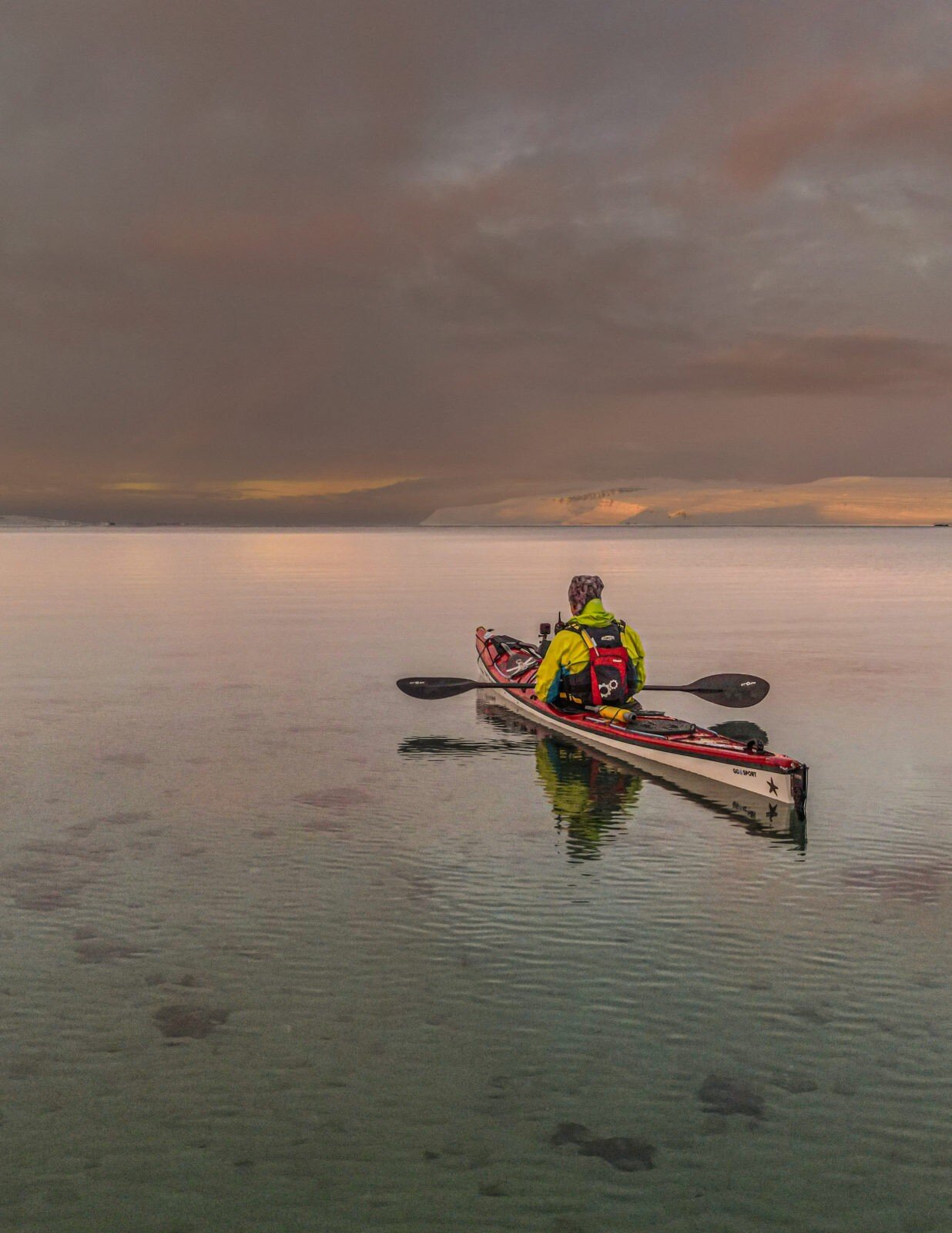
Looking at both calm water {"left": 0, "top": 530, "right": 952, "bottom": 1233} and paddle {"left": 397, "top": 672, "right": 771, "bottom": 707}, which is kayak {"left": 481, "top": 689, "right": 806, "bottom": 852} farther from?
paddle {"left": 397, "top": 672, "right": 771, "bottom": 707}

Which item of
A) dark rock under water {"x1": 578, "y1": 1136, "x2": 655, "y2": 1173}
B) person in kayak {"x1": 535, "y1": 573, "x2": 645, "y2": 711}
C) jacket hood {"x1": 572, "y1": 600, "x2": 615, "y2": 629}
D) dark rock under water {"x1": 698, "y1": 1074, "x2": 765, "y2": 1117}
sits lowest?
dark rock under water {"x1": 578, "y1": 1136, "x2": 655, "y2": 1173}

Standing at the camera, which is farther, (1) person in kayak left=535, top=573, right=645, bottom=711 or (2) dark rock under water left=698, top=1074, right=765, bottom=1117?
(1) person in kayak left=535, top=573, right=645, bottom=711

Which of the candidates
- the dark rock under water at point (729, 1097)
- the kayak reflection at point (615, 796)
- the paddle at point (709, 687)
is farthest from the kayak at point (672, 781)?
the dark rock under water at point (729, 1097)

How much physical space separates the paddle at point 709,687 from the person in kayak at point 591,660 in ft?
9.73

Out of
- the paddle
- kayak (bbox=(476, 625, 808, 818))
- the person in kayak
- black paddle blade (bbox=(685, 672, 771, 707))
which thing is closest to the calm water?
kayak (bbox=(476, 625, 808, 818))

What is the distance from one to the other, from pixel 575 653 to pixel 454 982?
40.1 feet

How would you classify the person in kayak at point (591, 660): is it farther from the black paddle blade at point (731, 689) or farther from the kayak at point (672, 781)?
the black paddle blade at point (731, 689)

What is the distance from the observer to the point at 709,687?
86.5 feet

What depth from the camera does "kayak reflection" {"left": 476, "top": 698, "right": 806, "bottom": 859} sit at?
16922 mm

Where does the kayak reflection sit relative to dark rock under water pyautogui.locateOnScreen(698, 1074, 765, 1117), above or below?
above

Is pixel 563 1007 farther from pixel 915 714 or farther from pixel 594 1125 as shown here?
pixel 915 714

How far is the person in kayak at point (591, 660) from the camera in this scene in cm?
2236

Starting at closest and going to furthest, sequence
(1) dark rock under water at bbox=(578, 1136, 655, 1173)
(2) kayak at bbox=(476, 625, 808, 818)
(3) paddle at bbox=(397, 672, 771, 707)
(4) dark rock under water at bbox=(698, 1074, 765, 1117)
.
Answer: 1. (1) dark rock under water at bbox=(578, 1136, 655, 1173)
2. (4) dark rock under water at bbox=(698, 1074, 765, 1117)
3. (2) kayak at bbox=(476, 625, 808, 818)
4. (3) paddle at bbox=(397, 672, 771, 707)

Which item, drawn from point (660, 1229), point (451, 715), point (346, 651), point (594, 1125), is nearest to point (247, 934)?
point (594, 1125)
